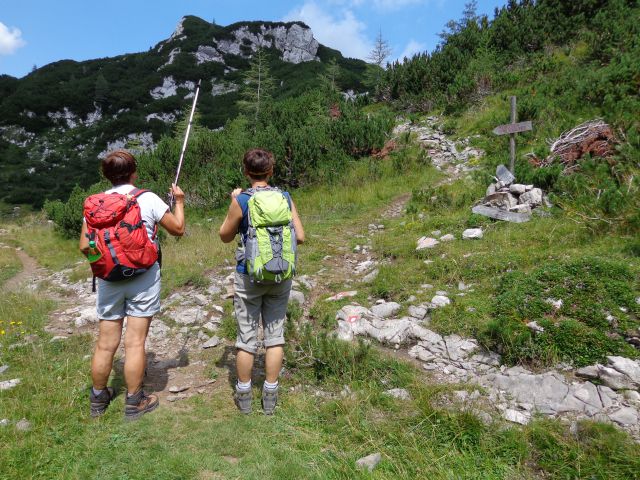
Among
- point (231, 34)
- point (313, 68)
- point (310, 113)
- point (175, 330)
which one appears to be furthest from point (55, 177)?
point (175, 330)

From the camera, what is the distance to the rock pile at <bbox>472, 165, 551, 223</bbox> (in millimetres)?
6609

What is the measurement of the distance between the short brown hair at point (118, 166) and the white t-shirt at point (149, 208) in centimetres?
6

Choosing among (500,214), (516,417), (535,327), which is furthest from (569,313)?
(500,214)

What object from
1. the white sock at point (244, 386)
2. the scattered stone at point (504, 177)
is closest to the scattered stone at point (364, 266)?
the scattered stone at point (504, 177)

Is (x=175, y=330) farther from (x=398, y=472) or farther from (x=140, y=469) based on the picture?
(x=398, y=472)

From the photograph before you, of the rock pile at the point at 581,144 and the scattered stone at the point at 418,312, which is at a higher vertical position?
the rock pile at the point at 581,144

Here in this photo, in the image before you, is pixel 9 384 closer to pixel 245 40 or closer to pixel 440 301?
pixel 440 301

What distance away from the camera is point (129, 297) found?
303 centimetres

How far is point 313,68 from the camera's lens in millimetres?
52031

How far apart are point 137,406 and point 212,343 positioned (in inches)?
55.7

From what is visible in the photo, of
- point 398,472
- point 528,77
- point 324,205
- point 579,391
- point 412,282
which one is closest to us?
point 398,472

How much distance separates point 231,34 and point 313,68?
24913 millimetres

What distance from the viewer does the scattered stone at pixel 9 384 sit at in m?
3.47

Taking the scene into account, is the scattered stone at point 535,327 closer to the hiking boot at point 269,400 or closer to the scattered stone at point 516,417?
the scattered stone at point 516,417
